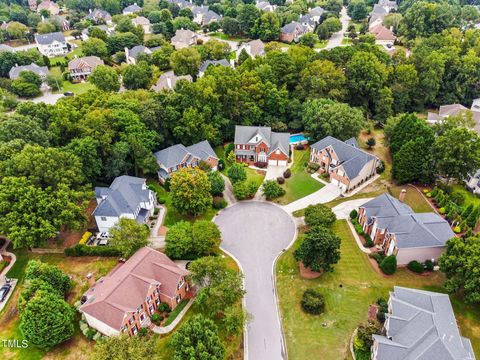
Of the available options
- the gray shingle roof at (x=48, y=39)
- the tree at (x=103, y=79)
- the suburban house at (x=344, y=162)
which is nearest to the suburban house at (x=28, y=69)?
the tree at (x=103, y=79)

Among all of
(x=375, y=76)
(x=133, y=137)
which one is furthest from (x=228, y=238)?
(x=375, y=76)

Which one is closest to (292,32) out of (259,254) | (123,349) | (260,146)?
(260,146)

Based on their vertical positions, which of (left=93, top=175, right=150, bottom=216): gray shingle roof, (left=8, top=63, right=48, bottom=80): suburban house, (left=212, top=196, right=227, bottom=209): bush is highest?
(left=93, top=175, right=150, bottom=216): gray shingle roof

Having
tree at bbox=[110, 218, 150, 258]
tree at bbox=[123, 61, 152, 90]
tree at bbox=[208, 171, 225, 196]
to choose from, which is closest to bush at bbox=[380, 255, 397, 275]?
tree at bbox=[208, 171, 225, 196]

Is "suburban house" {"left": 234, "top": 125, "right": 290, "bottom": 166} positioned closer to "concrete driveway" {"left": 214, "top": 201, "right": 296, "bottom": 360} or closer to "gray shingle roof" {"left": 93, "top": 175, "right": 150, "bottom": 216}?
"concrete driveway" {"left": 214, "top": 201, "right": 296, "bottom": 360}

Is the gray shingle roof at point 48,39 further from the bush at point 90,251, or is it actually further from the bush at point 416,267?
the bush at point 416,267

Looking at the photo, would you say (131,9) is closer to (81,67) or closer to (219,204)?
(81,67)
